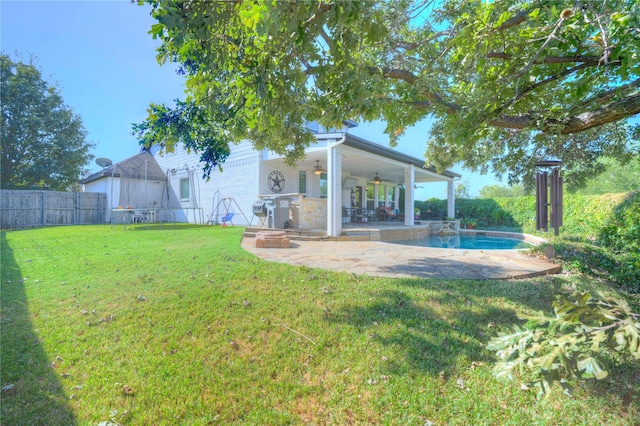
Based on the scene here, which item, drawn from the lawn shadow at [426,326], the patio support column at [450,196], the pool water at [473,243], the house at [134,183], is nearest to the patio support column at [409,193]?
the pool water at [473,243]

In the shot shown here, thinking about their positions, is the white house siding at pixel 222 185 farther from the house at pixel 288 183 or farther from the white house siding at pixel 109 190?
the white house siding at pixel 109 190

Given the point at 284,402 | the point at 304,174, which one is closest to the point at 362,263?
the point at 284,402

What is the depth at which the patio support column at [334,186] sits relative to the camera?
30.7ft

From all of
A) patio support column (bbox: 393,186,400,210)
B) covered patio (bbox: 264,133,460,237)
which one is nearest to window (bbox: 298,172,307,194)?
covered patio (bbox: 264,133,460,237)

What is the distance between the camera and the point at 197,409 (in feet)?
6.53

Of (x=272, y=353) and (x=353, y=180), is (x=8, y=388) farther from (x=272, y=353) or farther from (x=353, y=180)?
(x=353, y=180)

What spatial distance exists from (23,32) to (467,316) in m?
13.3

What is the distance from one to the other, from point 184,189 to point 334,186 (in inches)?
423

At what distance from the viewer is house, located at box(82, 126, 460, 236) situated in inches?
392

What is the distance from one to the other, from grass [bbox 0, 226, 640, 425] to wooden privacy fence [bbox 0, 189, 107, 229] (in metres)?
13.4

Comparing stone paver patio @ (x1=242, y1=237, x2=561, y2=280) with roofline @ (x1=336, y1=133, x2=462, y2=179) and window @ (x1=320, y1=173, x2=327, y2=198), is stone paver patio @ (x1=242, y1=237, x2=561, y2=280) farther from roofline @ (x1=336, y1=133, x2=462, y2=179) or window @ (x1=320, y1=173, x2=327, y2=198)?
window @ (x1=320, y1=173, x2=327, y2=198)

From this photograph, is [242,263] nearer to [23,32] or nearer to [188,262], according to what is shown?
[188,262]

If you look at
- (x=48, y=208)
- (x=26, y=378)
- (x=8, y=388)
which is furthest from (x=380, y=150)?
Result: (x=48, y=208)

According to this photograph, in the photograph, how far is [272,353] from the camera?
2.59 meters
